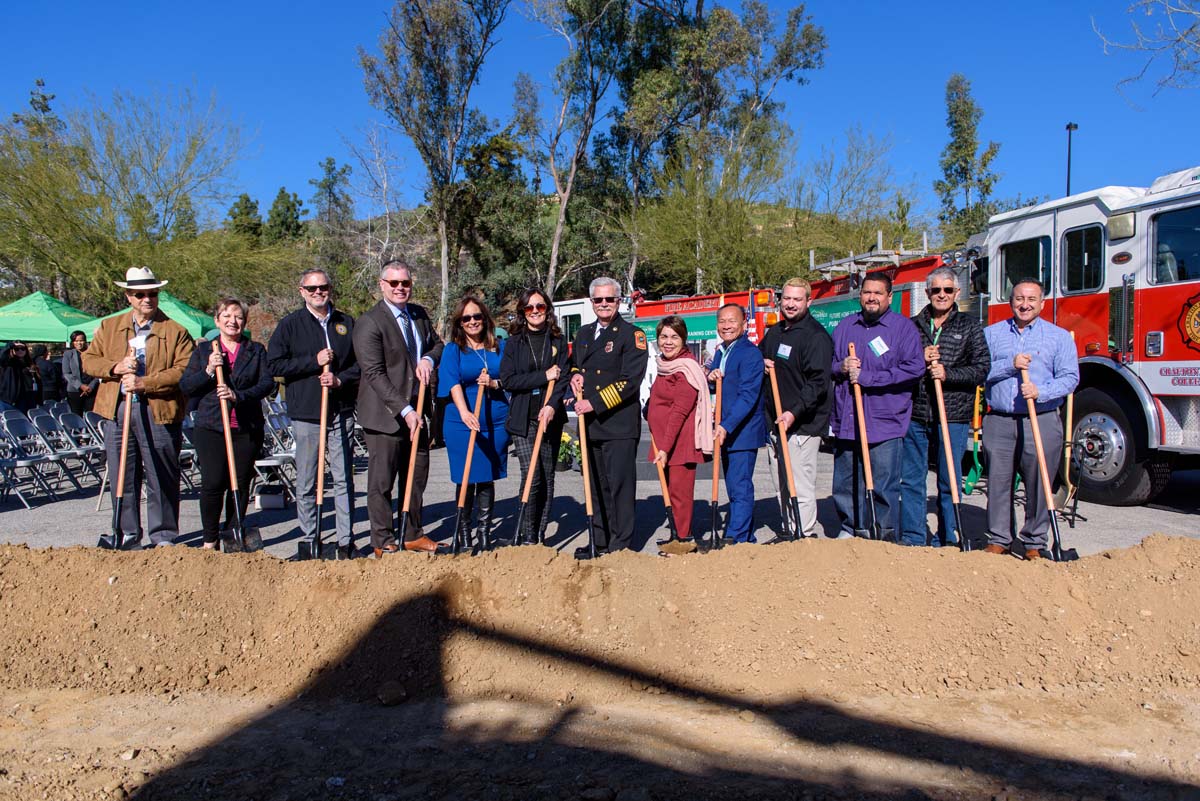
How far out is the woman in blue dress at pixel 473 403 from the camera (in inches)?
235

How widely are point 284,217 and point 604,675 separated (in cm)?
5530

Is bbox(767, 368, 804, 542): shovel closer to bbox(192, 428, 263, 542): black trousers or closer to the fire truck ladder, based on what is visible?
bbox(192, 428, 263, 542): black trousers

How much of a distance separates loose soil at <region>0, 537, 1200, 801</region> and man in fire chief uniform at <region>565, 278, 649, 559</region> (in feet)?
3.78

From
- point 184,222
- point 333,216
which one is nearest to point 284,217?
point 333,216

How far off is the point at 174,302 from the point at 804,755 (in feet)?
50.4

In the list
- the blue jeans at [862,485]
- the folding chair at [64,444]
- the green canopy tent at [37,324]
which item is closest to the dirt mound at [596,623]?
the blue jeans at [862,485]

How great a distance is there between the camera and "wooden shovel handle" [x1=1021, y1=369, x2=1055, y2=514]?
5.13 metres

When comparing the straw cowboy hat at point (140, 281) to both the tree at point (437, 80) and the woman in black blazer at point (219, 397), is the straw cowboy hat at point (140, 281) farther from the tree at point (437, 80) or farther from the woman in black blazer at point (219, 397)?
the tree at point (437, 80)

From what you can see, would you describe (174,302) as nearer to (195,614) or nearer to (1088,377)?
(195,614)

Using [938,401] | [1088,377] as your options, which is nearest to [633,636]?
[938,401]

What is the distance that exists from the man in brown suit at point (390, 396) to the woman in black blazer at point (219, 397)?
0.81 m

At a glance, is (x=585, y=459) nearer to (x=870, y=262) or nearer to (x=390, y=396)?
(x=390, y=396)

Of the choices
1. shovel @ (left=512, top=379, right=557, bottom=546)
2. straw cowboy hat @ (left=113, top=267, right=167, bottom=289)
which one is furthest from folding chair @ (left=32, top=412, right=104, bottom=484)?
shovel @ (left=512, top=379, right=557, bottom=546)

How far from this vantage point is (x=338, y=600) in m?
4.30
